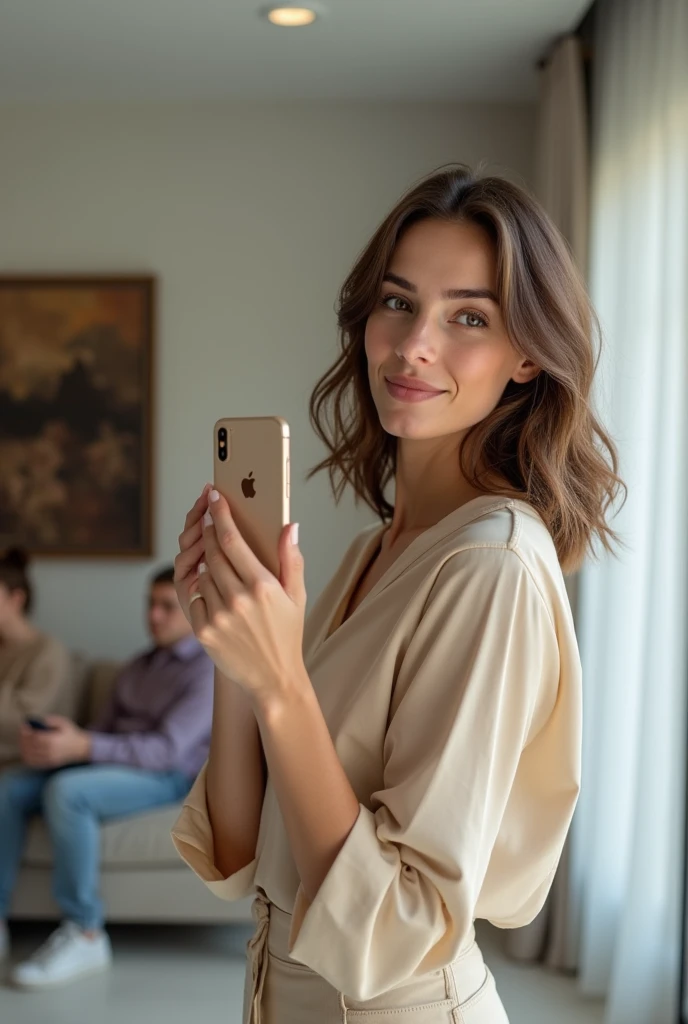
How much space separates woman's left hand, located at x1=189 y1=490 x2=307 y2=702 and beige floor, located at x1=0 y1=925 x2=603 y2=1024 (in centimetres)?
244

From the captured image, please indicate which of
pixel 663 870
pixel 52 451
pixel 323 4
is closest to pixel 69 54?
pixel 323 4

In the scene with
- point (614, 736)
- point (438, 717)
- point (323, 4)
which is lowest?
point (614, 736)

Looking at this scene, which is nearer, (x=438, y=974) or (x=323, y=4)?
(x=438, y=974)

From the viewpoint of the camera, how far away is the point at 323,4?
3377 millimetres

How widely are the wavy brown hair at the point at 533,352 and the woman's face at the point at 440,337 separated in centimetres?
2

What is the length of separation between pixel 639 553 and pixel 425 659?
7.22 ft

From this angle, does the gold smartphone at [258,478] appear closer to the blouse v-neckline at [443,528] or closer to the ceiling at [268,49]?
the blouse v-neckline at [443,528]

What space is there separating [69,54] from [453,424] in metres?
3.26

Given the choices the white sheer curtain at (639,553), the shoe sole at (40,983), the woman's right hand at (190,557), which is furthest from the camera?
the shoe sole at (40,983)

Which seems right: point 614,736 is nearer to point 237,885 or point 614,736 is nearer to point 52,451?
point 237,885

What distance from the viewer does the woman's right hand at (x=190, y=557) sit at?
3.41 feet

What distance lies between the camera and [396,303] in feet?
3.78

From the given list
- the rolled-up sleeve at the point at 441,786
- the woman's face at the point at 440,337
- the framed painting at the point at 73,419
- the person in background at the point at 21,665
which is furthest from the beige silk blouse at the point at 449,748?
the framed painting at the point at 73,419

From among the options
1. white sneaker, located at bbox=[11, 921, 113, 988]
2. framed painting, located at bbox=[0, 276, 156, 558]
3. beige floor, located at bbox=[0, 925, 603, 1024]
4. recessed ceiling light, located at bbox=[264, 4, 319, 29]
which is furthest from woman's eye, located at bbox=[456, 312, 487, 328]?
framed painting, located at bbox=[0, 276, 156, 558]
